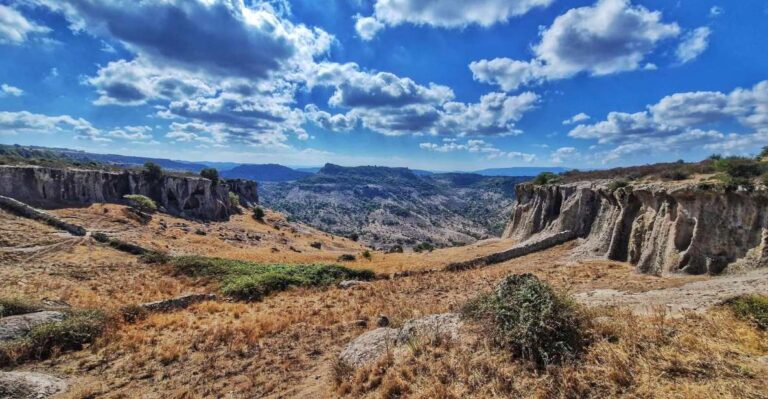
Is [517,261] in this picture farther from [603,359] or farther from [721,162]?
[603,359]

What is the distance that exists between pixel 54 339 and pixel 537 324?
14306 millimetres

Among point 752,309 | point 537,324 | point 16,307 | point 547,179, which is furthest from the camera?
point 547,179

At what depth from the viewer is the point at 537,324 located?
762 centimetres

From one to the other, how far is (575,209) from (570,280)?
1239 centimetres

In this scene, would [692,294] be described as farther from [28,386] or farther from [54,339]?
[54,339]

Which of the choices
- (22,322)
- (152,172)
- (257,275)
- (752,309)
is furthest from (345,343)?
(152,172)

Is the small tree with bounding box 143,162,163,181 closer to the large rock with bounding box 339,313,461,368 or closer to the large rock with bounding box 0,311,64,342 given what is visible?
the large rock with bounding box 0,311,64,342

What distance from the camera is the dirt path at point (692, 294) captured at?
10.9 meters

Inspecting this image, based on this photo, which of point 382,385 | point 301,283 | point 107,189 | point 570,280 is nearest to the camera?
point 382,385

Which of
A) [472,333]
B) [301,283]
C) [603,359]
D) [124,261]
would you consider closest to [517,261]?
[301,283]

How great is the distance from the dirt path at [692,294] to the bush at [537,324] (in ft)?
14.1

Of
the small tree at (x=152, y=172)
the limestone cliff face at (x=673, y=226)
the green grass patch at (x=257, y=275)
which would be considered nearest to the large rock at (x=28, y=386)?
the green grass patch at (x=257, y=275)

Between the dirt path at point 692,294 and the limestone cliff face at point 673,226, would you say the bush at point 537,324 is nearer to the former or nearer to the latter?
the dirt path at point 692,294

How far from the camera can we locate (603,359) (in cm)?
662
